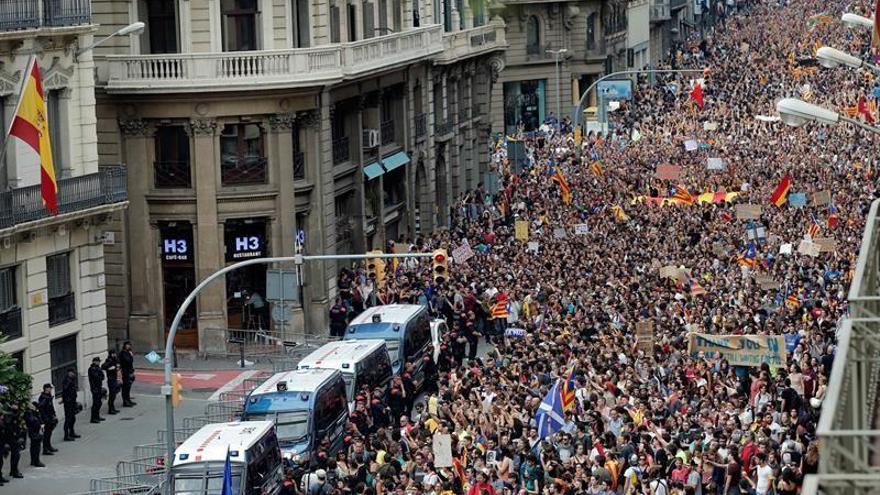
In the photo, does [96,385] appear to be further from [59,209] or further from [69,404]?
[59,209]

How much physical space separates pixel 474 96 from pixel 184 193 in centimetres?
2768

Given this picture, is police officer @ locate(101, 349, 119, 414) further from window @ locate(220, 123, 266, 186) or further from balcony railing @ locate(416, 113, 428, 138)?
balcony railing @ locate(416, 113, 428, 138)

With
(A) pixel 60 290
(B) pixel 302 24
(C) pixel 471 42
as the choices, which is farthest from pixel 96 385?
(C) pixel 471 42

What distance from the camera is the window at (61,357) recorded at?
1614 inches

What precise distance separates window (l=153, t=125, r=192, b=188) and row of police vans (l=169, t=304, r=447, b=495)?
8195mm

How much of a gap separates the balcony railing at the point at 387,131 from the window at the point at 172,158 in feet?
35.9

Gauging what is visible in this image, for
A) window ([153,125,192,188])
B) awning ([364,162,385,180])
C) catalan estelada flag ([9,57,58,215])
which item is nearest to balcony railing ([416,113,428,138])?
awning ([364,162,385,180])

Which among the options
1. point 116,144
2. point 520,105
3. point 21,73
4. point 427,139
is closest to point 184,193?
point 116,144

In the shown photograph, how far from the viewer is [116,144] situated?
161ft

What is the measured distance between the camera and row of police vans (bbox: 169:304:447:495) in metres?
30.0


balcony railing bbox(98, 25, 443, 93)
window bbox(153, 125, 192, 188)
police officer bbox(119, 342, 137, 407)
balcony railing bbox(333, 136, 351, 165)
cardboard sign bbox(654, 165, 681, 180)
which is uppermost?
balcony railing bbox(98, 25, 443, 93)

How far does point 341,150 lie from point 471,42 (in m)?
17.9

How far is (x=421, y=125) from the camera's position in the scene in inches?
2559

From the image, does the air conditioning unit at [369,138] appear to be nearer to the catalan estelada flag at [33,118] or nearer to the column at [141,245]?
the column at [141,245]
